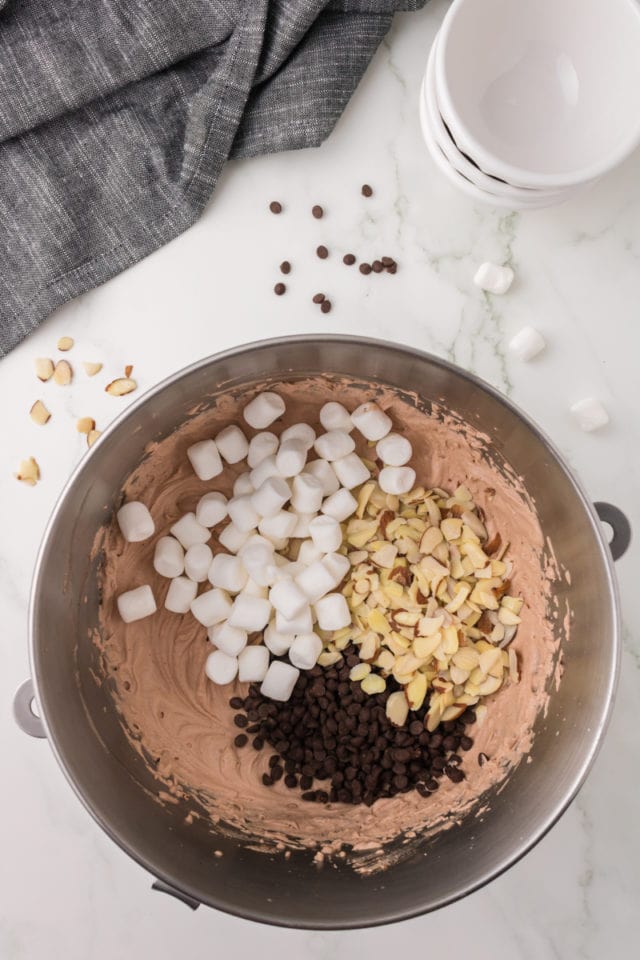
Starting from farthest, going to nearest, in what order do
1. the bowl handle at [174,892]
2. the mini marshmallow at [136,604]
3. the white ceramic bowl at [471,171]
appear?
the mini marshmallow at [136,604]
the white ceramic bowl at [471,171]
the bowl handle at [174,892]

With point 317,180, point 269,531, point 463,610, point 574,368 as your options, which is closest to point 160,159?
point 317,180

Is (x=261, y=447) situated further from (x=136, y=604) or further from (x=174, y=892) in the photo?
(x=174, y=892)

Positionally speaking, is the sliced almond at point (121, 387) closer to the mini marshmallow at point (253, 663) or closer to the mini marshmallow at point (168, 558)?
the mini marshmallow at point (168, 558)

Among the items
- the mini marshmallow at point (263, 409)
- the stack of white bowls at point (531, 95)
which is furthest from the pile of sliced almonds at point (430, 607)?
the stack of white bowls at point (531, 95)

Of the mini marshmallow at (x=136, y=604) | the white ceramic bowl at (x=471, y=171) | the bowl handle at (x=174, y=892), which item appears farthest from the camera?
the mini marshmallow at (x=136, y=604)

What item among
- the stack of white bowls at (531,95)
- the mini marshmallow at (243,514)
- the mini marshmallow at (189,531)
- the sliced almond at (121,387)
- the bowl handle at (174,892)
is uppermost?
the stack of white bowls at (531,95)

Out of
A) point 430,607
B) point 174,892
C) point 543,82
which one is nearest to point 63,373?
point 430,607

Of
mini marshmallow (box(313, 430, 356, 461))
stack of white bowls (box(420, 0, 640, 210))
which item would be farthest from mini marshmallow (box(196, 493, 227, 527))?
stack of white bowls (box(420, 0, 640, 210))
